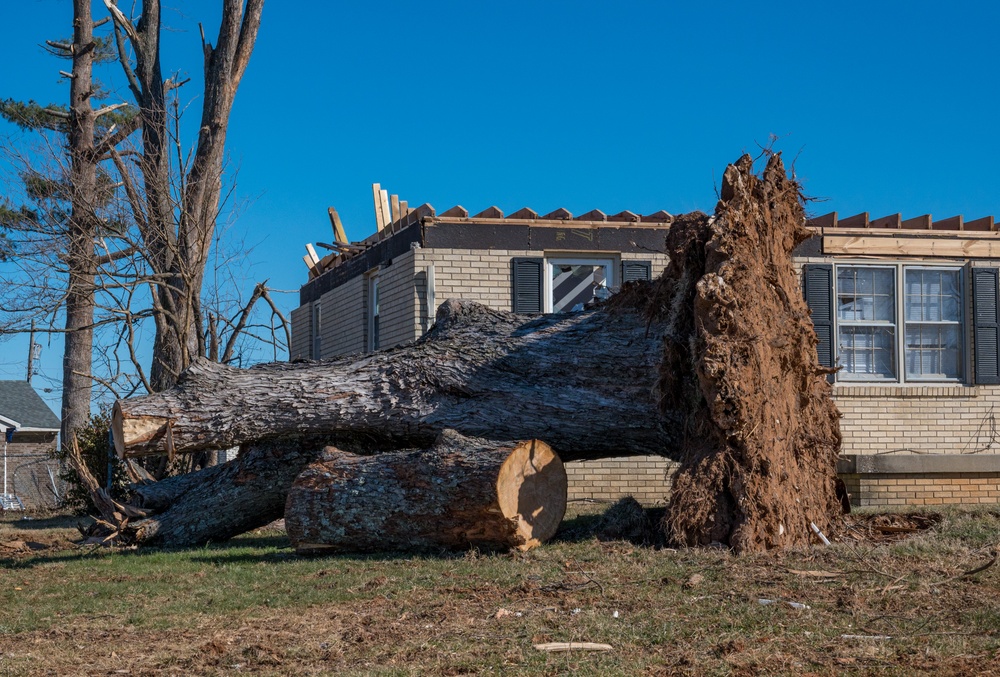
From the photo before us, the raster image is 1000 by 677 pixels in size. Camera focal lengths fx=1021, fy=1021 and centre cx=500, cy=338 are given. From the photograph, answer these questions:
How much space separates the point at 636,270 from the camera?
46.8 ft

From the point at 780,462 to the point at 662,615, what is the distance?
9.93 feet

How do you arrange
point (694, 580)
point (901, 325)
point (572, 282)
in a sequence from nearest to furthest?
point (694, 580) → point (901, 325) → point (572, 282)

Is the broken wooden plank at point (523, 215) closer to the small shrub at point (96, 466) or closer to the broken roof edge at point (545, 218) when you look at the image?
the broken roof edge at point (545, 218)

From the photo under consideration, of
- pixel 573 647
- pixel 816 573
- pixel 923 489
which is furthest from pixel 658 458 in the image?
pixel 573 647

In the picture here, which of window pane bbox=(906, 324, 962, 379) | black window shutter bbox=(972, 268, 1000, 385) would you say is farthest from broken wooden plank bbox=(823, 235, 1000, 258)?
window pane bbox=(906, 324, 962, 379)

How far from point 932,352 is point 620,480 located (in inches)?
190

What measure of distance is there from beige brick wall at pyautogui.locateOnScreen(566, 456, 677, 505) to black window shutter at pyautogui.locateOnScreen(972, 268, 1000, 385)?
15.1 ft

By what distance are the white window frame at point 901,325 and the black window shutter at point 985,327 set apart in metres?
0.12

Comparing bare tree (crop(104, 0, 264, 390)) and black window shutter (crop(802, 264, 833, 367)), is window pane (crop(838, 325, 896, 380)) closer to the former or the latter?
black window shutter (crop(802, 264, 833, 367))

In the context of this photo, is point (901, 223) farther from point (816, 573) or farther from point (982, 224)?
point (816, 573)

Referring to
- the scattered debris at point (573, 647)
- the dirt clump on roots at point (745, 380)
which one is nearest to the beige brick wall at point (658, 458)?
the dirt clump on roots at point (745, 380)

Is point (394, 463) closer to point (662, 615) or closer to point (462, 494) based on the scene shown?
point (462, 494)

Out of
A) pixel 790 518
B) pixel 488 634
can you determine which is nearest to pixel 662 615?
pixel 488 634

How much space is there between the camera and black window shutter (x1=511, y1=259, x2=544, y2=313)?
14.1 metres
